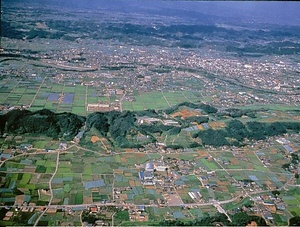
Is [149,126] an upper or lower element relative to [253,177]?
upper

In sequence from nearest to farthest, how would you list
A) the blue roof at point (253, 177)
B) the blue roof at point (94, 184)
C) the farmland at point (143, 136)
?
the farmland at point (143, 136)
the blue roof at point (94, 184)
the blue roof at point (253, 177)

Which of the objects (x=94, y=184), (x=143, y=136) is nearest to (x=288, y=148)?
(x=143, y=136)

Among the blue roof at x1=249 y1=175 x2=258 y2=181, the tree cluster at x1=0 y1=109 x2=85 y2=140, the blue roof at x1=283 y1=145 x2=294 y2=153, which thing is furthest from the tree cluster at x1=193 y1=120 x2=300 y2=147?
the tree cluster at x1=0 y1=109 x2=85 y2=140

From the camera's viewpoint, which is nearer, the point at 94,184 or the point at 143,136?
the point at 94,184

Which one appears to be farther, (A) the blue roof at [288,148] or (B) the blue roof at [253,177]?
(A) the blue roof at [288,148]

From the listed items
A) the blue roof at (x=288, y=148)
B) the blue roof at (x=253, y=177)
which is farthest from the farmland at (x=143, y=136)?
the blue roof at (x=288, y=148)

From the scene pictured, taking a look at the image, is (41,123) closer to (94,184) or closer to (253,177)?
(94,184)

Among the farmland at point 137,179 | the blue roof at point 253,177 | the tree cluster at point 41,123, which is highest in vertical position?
the tree cluster at point 41,123

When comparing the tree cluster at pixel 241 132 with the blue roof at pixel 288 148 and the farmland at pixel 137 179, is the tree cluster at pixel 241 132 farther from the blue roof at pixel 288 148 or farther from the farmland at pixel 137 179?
the blue roof at pixel 288 148

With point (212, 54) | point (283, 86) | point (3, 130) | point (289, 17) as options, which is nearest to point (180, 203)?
point (3, 130)
